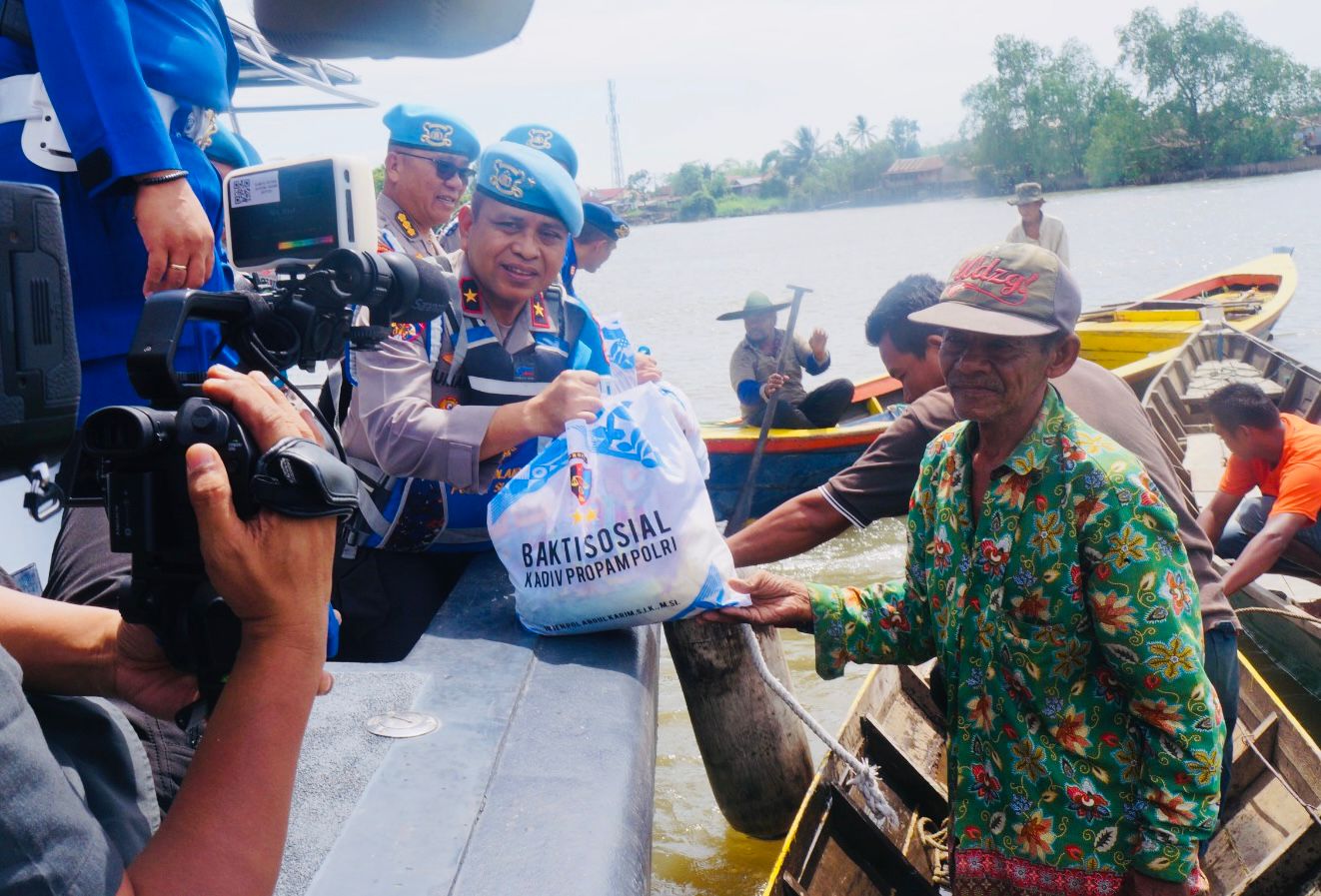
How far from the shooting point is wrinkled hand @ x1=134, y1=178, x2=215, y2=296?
1.94 metres

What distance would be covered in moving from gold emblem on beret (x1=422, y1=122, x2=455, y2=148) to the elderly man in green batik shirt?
8.61ft

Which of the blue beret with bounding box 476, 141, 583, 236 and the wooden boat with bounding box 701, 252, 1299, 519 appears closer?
the blue beret with bounding box 476, 141, 583, 236

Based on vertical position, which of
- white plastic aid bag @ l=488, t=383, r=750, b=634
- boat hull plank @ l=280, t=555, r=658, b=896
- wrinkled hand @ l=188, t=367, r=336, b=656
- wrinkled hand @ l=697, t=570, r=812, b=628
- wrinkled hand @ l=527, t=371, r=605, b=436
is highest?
wrinkled hand @ l=188, t=367, r=336, b=656

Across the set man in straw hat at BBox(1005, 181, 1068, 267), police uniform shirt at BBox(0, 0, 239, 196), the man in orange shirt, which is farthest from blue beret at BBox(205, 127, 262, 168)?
man in straw hat at BBox(1005, 181, 1068, 267)

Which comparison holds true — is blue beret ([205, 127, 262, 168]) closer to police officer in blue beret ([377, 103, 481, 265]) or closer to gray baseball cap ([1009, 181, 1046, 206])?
police officer in blue beret ([377, 103, 481, 265])

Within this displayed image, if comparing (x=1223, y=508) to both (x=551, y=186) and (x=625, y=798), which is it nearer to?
(x=551, y=186)

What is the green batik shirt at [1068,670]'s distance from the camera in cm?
201

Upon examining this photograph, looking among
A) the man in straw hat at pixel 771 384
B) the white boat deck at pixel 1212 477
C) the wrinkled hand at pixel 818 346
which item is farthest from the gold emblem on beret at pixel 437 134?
the wrinkled hand at pixel 818 346

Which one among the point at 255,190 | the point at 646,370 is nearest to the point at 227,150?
the point at 646,370

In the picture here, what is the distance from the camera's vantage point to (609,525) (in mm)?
2268

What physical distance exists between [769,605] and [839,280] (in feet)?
117

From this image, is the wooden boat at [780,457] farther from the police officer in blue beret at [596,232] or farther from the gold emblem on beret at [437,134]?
the gold emblem on beret at [437,134]

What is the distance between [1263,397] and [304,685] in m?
5.21

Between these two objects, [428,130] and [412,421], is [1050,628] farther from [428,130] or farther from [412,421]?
[428,130]
